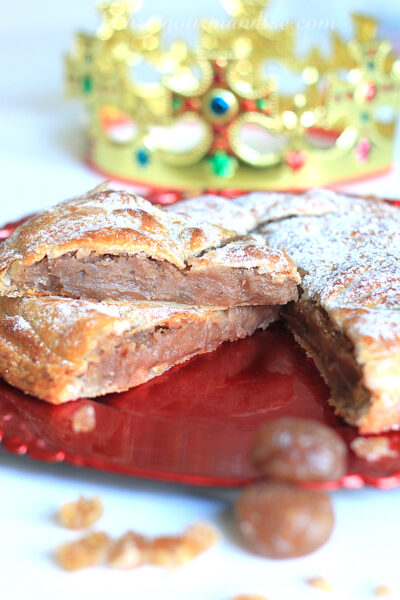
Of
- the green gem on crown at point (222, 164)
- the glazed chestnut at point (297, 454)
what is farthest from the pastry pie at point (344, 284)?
the green gem on crown at point (222, 164)

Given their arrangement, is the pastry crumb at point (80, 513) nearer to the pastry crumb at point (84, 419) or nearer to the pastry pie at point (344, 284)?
the pastry crumb at point (84, 419)

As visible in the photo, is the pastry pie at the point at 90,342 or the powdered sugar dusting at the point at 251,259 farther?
the powdered sugar dusting at the point at 251,259

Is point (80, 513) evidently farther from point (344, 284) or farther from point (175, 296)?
point (344, 284)

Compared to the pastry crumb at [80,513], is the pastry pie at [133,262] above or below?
above

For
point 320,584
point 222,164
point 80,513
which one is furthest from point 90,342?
point 222,164

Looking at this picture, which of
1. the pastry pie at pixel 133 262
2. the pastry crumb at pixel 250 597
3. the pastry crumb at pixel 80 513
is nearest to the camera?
the pastry crumb at pixel 250 597

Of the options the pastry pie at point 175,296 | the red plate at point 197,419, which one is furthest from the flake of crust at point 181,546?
the pastry pie at point 175,296

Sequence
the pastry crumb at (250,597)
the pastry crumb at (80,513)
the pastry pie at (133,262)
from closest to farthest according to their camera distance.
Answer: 1. the pastry crumb at (250,597)
2. the pastry crumb at (80,513)
3. the pastry pie at (133,262)
